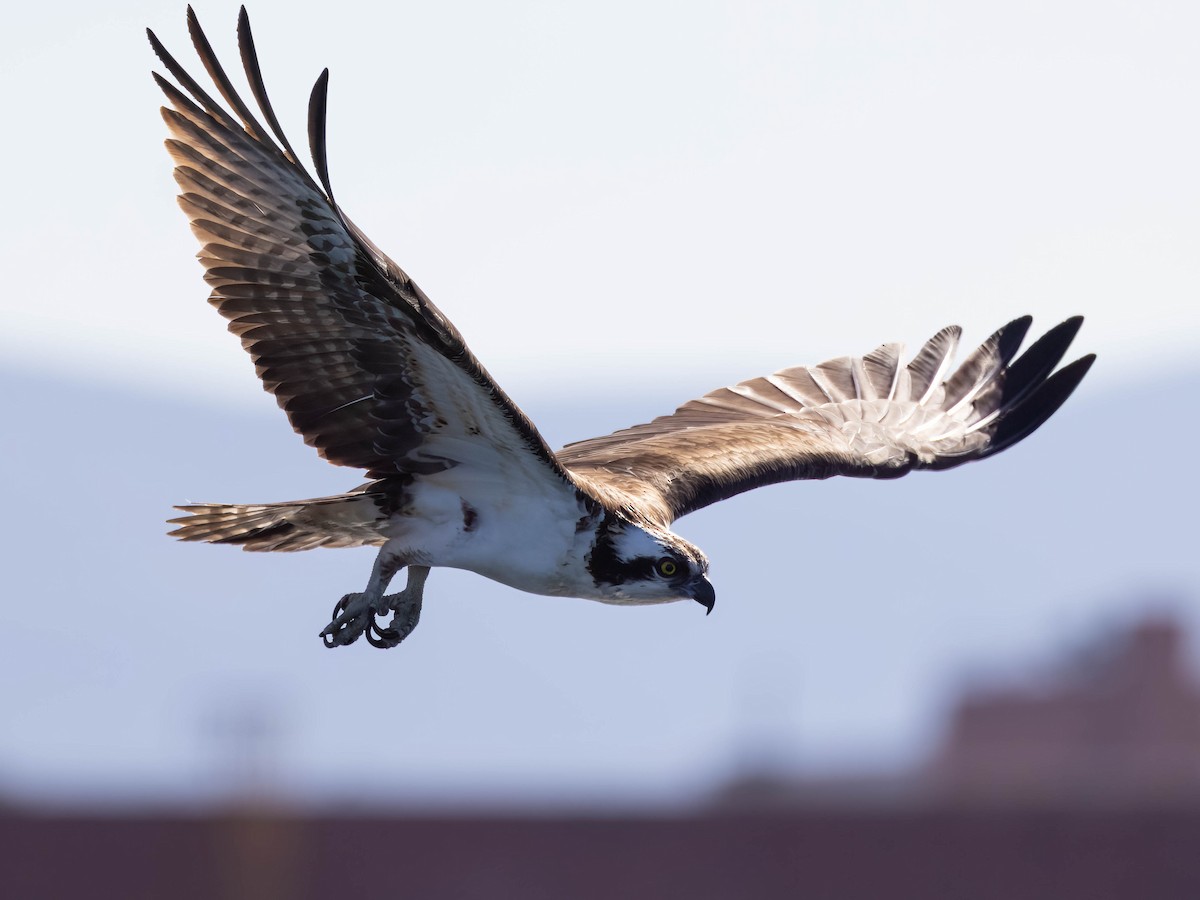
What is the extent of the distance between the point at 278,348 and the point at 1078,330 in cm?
567

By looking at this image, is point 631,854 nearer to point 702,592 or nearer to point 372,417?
point 702,592

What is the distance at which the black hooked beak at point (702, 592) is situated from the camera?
379 inches

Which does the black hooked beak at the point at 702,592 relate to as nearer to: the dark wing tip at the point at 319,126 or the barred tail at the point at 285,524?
the barred tail at the point at 285,524

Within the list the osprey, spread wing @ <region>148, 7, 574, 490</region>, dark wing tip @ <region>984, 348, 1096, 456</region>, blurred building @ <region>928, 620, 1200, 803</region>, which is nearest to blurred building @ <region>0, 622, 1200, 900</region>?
dark wing tip @ <region>984, 348, 1096, 456</region>

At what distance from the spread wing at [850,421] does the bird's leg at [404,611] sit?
1.44 meters

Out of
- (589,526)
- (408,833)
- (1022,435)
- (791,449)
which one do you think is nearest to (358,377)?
(589,526)

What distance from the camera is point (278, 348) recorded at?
362 inches

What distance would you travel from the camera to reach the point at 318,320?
9.03 m

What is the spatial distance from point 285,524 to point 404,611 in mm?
781

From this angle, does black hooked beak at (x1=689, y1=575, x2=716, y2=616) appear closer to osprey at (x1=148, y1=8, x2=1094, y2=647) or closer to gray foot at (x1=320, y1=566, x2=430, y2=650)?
osprey at (x1=148, y1=8, x2=1094, y2=647)

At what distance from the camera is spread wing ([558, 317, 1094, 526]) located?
11.7 meters

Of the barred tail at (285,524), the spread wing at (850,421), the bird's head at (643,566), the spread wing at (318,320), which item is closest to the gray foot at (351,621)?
the barred tail at (285,524)

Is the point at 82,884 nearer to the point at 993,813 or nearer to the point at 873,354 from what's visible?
the point at 993,813

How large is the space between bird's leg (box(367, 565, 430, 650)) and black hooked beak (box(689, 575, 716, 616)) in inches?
47.7
